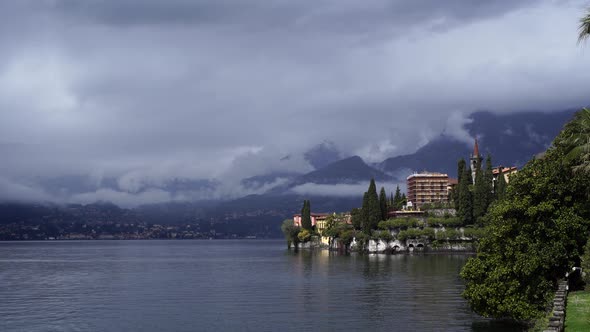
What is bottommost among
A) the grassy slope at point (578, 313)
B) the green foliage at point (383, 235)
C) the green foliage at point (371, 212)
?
the grassy slope at point (578, 313)

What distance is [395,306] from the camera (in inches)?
2731

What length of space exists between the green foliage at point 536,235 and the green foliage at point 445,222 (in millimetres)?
132322

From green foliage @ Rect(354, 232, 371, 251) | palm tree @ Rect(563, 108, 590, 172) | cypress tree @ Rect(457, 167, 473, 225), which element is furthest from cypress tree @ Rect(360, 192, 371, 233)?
palm tree @ Rect(563, 108, 590, 172)

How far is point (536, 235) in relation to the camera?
49312 millimetres

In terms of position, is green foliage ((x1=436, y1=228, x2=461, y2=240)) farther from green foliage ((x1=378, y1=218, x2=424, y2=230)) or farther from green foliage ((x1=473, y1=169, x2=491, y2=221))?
green foliage ((x1=473, y1=169, x2=491, y2=221))

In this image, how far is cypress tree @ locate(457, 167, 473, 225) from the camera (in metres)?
177

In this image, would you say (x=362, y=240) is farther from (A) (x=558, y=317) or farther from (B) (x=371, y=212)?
(A) (x=558, y=317)

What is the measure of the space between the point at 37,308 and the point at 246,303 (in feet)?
69.9

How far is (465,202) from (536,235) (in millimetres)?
130288

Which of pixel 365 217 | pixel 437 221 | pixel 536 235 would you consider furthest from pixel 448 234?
pixel 536 235

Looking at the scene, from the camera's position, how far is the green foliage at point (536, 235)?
48094 mm

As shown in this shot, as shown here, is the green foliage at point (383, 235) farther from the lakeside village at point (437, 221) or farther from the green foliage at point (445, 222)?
the green foliage at point (445, 222)

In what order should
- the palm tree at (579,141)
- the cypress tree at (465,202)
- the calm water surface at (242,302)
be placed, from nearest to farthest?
1. the palm tree at (579,141)
2. the calm water surface at (242,302)
3. the cypress tree at (465,202)

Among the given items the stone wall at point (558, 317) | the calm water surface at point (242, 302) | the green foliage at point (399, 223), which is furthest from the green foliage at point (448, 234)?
the stone wall at point (558, 317)
